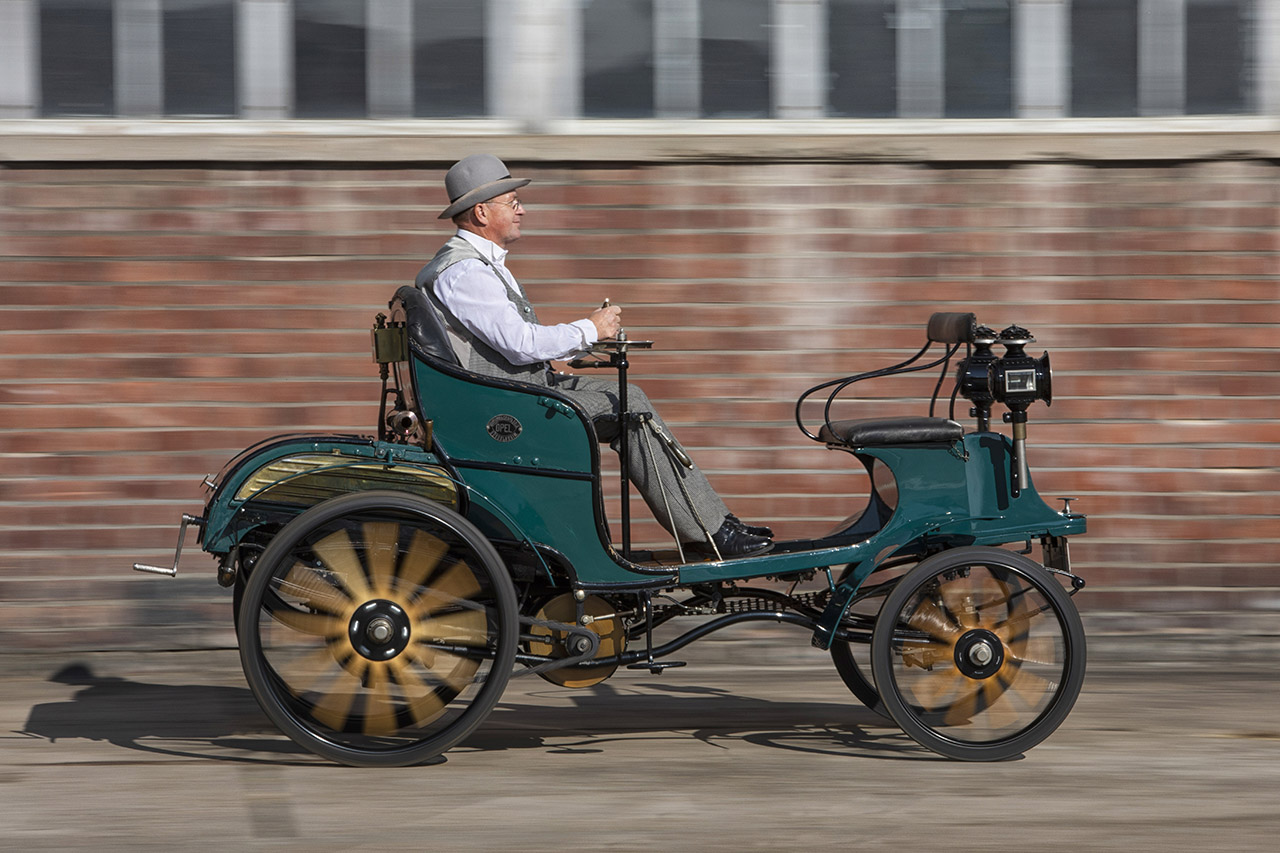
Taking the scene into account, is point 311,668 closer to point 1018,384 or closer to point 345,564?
point 345,564

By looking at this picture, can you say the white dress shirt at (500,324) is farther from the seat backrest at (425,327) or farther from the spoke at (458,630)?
the spoke at (458,630)

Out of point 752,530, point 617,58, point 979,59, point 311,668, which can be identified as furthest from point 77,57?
point 979,59

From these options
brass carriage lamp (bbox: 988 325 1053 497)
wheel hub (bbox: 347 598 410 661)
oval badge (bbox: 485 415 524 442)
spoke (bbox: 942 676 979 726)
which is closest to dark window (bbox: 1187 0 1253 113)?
brass carriage lamp (bbox: 988 325 1053 497)

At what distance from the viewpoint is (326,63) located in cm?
659

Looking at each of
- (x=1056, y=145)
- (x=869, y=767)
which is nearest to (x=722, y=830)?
(x=869, y=767)

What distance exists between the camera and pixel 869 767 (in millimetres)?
4648

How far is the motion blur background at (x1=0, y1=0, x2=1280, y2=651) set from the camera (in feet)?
21.1

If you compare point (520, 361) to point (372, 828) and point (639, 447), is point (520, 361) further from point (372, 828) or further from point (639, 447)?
point (372, 828)

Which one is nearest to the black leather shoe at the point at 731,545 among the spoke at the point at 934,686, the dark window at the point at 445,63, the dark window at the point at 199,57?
the spoke at the point at 934,686

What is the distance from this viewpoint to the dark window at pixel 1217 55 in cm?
661

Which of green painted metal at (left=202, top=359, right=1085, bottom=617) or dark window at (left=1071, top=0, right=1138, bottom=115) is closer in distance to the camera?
green painted metal at (left=202, top=359, right=1085, bottom=617)

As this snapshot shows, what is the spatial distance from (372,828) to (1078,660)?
2152 mm

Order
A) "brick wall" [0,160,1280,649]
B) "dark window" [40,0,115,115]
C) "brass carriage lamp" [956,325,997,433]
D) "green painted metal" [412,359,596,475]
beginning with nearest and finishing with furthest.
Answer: "green painted metal" [412,359,596,475], "brass carriage lamp" [956,325,997,433], "brick wall" [0,160,1280,649], "dark window" [40,0,115,115]

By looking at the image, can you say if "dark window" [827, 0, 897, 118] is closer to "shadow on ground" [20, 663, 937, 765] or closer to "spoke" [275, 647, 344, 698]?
"shadow on ground" [20, 663, 937, 765]
